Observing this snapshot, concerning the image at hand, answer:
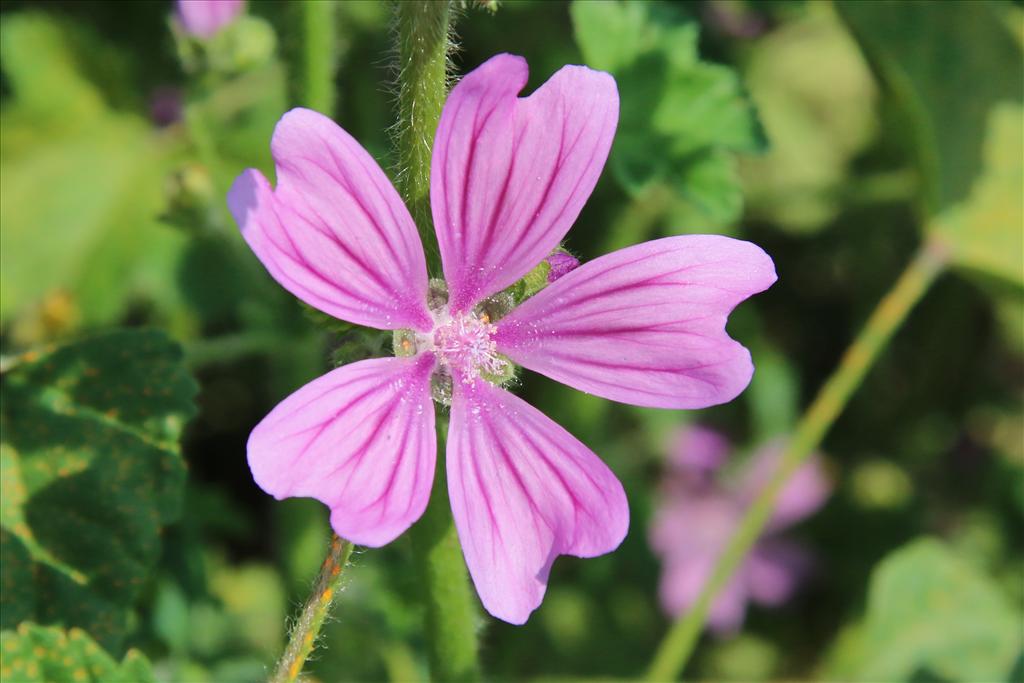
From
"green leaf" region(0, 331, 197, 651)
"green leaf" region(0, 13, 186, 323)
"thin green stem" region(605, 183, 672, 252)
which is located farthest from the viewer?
"thin green stem" region(605, 183, 672, 252)

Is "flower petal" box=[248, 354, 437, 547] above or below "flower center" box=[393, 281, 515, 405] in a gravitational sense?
below

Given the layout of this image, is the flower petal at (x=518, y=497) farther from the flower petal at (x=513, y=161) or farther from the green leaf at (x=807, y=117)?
the green leaf at (x=807, y=117)

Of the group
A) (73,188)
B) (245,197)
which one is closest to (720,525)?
(73,188)

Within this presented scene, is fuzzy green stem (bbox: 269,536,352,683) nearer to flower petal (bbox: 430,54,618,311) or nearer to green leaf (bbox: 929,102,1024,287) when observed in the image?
flower petal (bbox: 430,54,618,311)

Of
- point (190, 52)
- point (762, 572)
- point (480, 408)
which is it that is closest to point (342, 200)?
point (480, 408)

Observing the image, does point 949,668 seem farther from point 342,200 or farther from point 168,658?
point 342,200

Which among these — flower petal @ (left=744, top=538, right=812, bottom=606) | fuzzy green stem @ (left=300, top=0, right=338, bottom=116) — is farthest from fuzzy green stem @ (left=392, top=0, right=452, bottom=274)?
flower petal @ (left=744, top=538, right=812, bottom=606)
